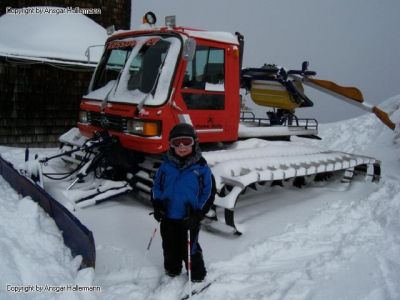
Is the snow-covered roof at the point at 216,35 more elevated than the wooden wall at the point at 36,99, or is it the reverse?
the snow-covered roof at the point at 216,35

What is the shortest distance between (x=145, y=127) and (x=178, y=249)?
2.06 m

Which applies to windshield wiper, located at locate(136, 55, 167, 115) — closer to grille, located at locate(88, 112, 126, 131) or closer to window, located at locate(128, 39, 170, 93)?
window, located at locate(128, 39, 170, 93)

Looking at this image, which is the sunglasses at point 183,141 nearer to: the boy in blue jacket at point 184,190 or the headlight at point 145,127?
the boy in blue jacket at point 184,190

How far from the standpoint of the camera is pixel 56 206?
4363 millimetres

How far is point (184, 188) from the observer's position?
3.70 meters

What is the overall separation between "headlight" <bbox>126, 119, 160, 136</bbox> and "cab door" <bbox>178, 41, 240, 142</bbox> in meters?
0.43

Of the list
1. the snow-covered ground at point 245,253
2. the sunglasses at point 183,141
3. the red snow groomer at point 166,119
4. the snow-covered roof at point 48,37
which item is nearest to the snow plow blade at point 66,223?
the snow-covered ground at point 245,253

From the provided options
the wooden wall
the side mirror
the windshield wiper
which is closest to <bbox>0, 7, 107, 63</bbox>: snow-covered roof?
the wooden wall

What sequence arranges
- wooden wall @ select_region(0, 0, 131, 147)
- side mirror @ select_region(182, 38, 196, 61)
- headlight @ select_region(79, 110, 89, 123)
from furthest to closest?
wooden wall @ select_region(0, 0, 131, 147), headlight @ select_region(79, 110, 89, 123), side mirror @ select_region(182, 38, 196, 61)

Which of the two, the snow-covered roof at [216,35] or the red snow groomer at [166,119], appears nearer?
the red snow groomer at [166,119]

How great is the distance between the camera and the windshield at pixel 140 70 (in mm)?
5434

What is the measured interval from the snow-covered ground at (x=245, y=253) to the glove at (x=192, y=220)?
62cm

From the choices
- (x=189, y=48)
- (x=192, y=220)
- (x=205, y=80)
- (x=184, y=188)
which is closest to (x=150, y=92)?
(x=189, y=48)

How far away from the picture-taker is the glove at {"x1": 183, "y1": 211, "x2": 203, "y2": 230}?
3.62 meters
